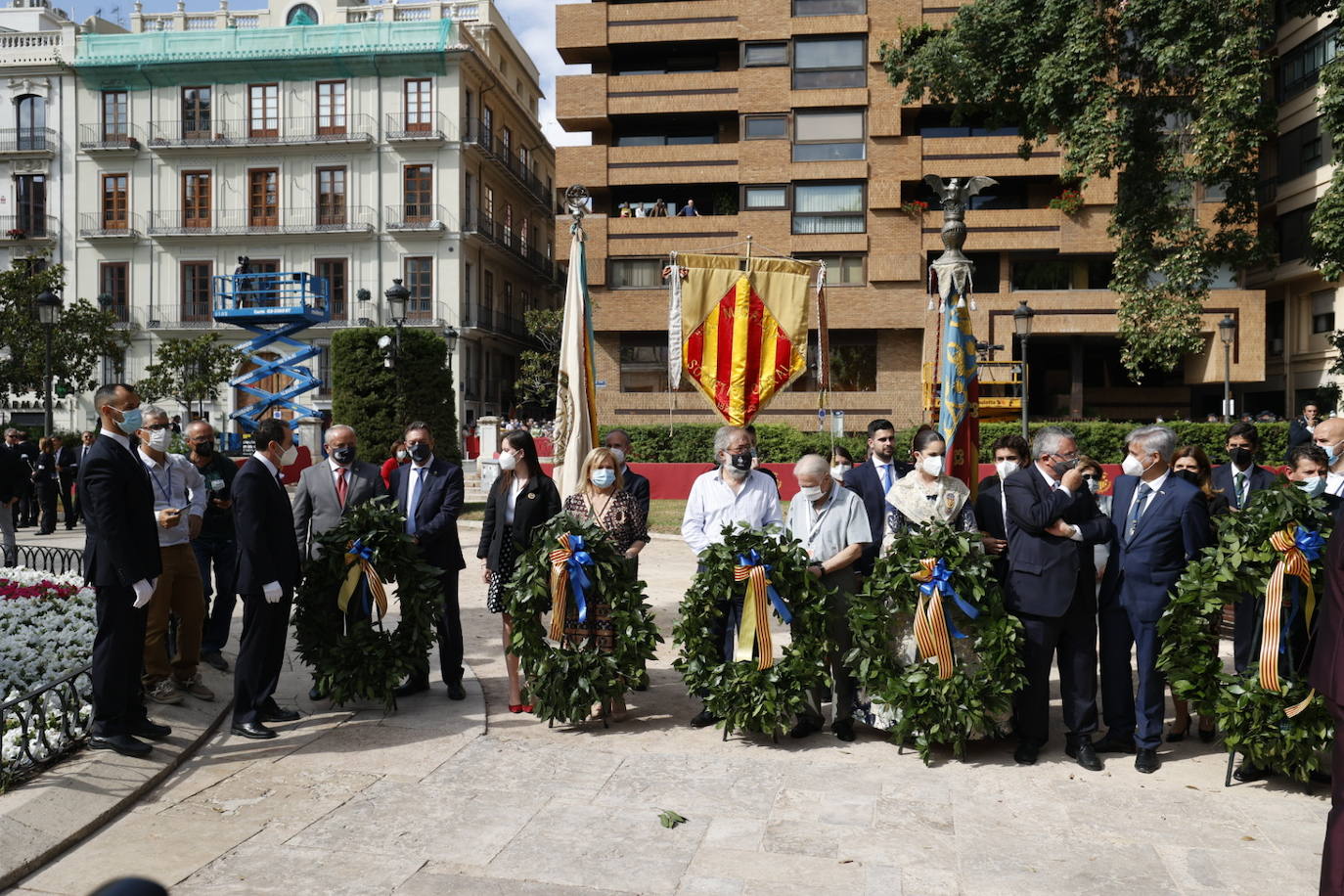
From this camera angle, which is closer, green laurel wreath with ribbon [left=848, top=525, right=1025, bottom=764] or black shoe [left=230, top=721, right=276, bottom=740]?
green laurel wreath with ribbon [left=848, top=525, right=1025, bottom=764]

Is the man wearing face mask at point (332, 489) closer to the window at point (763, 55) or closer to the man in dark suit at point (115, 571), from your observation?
the man in dark suit at point (115, 571)

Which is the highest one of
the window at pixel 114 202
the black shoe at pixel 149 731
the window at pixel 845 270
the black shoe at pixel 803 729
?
the window at pixel 114 202

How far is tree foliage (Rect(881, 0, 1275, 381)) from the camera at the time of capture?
21719 millimetres

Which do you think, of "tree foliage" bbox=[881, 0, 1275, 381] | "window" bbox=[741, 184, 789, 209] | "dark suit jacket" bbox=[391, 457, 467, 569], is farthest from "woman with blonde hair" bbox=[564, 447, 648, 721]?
"window" bbox=[741, 184, 789, 209]

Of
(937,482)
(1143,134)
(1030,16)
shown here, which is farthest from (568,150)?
(937,482)

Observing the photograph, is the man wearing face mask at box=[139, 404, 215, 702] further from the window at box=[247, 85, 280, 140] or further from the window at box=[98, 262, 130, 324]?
the window at box=[98, 262, 130, 324]

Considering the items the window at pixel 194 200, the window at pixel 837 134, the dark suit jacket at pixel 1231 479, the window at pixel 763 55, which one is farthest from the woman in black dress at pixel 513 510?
the window at pixel 194 200

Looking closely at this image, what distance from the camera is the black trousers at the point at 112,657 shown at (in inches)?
233

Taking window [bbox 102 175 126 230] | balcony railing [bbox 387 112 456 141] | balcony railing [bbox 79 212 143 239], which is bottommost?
balcony railing [bbox 79 212 143 239]

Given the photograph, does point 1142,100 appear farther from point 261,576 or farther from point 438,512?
point 261,576

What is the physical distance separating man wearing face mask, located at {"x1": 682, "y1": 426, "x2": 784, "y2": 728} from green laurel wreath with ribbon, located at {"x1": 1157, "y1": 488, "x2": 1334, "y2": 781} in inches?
103

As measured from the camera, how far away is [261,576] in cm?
660

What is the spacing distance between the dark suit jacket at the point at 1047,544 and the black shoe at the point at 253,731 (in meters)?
4.88

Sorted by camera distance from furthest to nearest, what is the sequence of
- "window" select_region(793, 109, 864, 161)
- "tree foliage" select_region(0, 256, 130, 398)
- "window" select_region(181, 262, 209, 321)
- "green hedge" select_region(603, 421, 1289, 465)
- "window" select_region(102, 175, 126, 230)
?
1. "window" select_region(102, 175, 126, 230)
2. "window" select_region(181, 262, 209, 321)
3. "window" select_region(793, 109, 864, 161)
4. "tree foliage" select_region(0, 256, 130, 398)
5. "green hedge" select_region(603, 421, 1289, 465)
